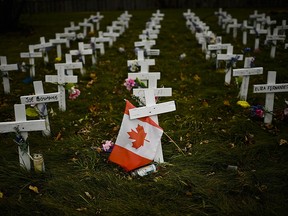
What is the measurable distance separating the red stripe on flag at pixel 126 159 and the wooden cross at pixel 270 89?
79.1 inches

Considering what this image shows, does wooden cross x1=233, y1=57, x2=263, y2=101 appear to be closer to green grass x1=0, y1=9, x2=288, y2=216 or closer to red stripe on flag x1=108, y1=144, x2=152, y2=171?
green grass x1=0, y1=9, x2=288, y2=216

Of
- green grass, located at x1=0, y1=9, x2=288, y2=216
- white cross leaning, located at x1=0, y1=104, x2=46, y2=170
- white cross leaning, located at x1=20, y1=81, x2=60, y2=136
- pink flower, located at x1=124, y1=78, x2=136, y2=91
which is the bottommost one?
green grass, located at x1=0, y1=9, x2=288, y2=216

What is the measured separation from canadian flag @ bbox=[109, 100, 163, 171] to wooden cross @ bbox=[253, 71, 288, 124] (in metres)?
1.76

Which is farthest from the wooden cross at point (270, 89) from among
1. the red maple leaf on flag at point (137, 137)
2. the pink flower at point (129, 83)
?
the red maple leaf on flag at point (137, 137)

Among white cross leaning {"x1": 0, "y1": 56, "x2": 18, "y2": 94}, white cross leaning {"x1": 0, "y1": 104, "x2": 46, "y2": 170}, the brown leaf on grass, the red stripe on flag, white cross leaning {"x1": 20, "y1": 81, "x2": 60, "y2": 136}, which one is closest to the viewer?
white cross leaning {"x1": 0, "y1": 104, "x2": 46, "y2": 170}

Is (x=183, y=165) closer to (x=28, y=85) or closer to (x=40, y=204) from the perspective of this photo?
(x=40, y=204)

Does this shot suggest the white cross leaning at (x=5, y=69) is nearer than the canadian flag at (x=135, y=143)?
No

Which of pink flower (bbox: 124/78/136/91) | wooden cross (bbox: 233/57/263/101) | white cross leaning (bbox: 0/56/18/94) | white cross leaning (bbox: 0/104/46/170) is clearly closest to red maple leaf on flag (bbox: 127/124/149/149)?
pink flower (bbox: 124/78/136/91)

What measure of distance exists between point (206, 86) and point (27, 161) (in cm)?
401

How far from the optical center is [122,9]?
72.1 feet

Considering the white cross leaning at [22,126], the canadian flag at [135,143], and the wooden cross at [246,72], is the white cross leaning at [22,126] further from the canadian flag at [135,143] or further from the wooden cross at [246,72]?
the wooden cross at [246,72]

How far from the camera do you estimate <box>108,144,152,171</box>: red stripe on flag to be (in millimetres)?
3320

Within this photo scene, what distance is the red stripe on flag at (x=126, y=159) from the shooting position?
3.32m

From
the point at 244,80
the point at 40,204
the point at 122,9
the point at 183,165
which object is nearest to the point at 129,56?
the point at 244,80
